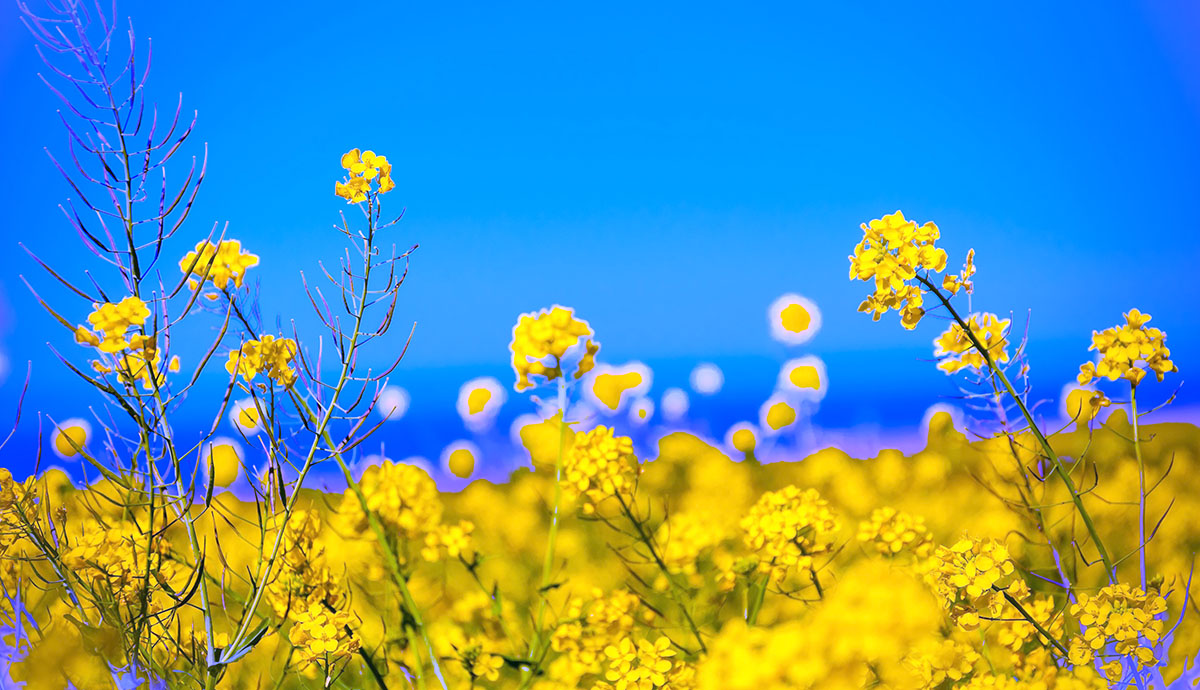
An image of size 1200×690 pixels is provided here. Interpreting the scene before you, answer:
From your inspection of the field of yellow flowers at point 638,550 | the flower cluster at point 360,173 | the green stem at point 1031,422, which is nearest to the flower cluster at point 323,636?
the field of yellow flowers at point 638,550

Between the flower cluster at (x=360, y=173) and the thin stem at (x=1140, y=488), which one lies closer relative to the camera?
the flower cluster at (x=360, y=173)

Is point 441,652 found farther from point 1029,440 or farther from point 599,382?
point 1029,440

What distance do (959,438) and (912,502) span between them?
0.11 meters

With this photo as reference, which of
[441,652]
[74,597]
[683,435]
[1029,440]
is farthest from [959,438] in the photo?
[74,597]

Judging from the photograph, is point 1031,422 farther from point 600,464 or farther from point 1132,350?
point 600,464

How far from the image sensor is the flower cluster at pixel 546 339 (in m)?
0.93

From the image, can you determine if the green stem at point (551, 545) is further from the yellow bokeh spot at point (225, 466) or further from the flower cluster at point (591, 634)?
the yellow bokeh spot at point (225, 466)

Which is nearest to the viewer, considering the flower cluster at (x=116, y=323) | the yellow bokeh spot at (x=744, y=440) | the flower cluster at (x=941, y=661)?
the flower cluster at (x=116, y=323)

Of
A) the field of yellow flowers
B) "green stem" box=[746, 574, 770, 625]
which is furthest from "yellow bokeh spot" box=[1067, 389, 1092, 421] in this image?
"green stem" box=[746, 574, 770, 625]

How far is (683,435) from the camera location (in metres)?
1.07

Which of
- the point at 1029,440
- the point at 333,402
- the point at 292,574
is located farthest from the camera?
the point at 1029,440

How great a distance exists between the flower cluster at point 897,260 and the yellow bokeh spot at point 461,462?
1.52ft

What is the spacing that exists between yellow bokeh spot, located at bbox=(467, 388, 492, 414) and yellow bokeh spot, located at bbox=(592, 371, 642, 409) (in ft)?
0.39

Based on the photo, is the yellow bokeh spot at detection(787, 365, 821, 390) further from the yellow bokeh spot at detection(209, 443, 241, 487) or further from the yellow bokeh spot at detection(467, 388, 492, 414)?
the yellow bokeh spot at detection(209, 443, 241, 487)
